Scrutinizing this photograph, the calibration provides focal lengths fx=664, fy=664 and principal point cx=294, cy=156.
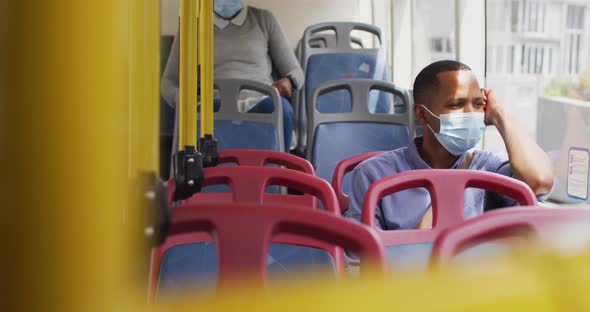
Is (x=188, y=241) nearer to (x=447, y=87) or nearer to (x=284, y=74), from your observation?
(x=447, y=87)

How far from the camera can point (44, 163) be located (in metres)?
0.27

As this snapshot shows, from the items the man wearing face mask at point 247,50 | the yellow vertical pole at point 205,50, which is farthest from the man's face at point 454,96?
the man wearing face mask at point 247,50

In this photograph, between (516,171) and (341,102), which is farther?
(341,102)

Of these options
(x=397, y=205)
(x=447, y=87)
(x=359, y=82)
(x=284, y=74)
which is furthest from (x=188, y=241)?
(x=284, y=74)

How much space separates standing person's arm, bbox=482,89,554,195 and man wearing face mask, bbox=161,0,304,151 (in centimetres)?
187

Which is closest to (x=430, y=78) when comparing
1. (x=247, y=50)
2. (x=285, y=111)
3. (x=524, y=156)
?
(x=524, y=156)

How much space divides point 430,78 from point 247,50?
1988 millimetres

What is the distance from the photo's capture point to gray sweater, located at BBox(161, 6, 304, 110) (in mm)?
3652

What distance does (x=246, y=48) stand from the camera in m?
3.68

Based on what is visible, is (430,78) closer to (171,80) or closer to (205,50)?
(205,50)

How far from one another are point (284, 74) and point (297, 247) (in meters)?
2.40

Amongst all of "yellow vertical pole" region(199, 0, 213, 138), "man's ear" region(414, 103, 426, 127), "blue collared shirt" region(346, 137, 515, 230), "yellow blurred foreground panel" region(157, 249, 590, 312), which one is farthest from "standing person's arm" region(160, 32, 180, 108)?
"yellow blurred foreground panel" region(157, 249, 590, 312)

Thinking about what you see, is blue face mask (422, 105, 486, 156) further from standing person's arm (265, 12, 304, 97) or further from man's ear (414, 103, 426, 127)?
standing person's arm (265, 12, 304, 97)

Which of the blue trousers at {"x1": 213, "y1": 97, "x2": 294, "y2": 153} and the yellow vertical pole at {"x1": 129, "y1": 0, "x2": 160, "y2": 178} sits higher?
the yellow vertical pole at {"x1": 129, "y1": 0, "x2": 160, "y2": 178}
